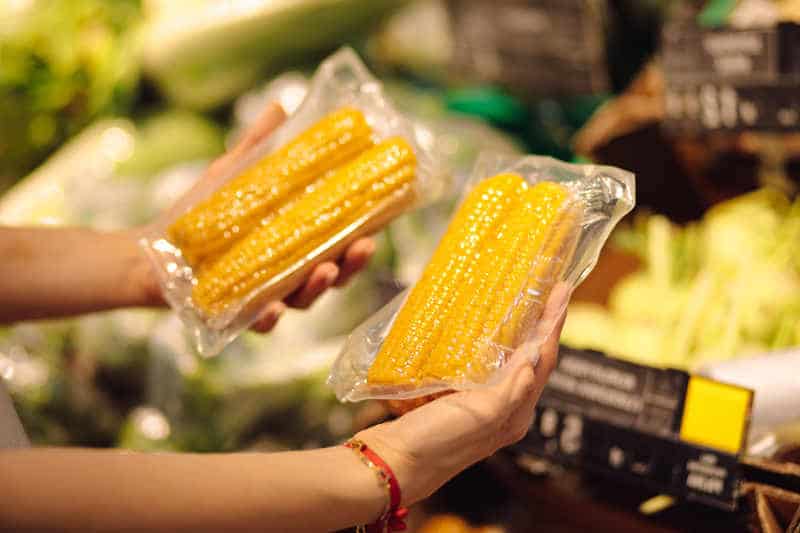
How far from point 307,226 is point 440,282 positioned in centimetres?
30

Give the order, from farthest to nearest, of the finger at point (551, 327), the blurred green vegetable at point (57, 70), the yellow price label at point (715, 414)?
the blurred green vegetable at point (57, 70)
the yellow price label at point (715, 414)
the finger at point (551, 327)

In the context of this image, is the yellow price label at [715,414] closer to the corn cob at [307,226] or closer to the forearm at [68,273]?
the corn cob at [307,226]

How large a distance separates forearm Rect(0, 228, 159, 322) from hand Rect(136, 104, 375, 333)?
0.15ft

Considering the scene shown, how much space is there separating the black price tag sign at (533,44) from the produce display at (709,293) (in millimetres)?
443

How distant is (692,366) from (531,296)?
2.34 feet

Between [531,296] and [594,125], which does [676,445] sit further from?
[594,125]

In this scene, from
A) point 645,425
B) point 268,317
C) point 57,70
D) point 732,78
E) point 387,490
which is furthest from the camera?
point 57,70

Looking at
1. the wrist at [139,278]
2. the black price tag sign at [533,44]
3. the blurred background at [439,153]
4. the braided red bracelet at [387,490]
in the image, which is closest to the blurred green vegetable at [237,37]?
the blurred background at [439,153]

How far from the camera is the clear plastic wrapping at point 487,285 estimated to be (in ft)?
3.29

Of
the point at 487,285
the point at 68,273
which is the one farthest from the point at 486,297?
the point at 68,273

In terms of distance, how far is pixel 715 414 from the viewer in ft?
3.82

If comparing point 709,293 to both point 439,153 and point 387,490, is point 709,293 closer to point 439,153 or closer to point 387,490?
point 439,153

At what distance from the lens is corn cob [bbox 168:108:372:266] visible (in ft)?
4.28

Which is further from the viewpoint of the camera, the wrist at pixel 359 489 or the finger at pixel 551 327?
the finger at pixel 551 327
